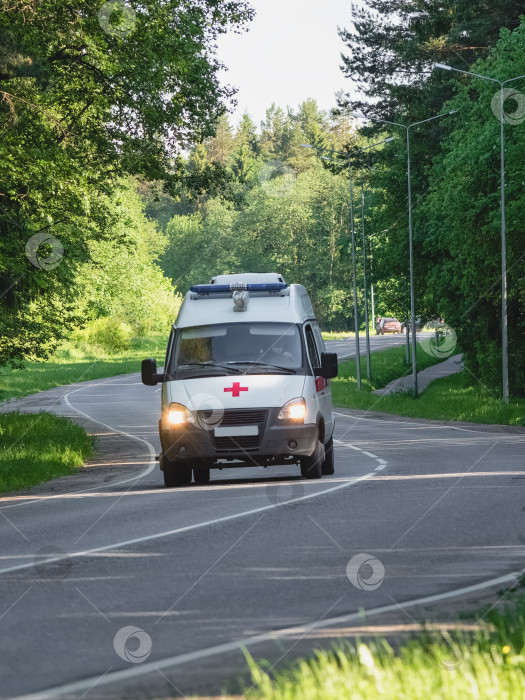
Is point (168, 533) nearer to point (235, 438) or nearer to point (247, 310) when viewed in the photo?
point (235, 438)

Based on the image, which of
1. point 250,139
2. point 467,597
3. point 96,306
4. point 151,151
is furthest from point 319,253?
point 467,597

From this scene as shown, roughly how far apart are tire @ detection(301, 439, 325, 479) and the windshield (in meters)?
1.15

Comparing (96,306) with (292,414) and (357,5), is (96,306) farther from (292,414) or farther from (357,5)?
(292,414)

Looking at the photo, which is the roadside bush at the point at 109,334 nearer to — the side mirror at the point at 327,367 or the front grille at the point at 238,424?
the side mirror at the point at 327,367

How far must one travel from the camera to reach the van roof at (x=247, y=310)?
1595 cm

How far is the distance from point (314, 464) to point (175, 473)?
184cm

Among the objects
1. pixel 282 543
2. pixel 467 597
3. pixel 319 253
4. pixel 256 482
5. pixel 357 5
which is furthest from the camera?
pixel 319 253

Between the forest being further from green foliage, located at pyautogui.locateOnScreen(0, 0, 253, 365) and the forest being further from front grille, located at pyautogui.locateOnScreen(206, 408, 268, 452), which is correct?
front grille, located at pyautogui.locateOnScreen(206, 408, 268, 452)

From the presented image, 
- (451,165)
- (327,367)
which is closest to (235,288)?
(327,367)

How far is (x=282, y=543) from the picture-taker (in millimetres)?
10195

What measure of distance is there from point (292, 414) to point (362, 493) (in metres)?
1.54

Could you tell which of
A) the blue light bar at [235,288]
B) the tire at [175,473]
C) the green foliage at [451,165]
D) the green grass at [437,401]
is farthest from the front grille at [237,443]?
the green foliage at [451,165]

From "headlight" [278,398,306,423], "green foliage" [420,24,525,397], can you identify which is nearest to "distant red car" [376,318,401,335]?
"green foliage" [420,24,525,397]

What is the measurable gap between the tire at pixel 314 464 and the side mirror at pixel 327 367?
0.91 meters
